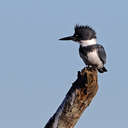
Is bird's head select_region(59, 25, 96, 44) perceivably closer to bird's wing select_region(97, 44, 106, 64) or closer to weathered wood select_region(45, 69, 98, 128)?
bird's wing select_region(97, 44, 106, 64)

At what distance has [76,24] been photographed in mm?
12000

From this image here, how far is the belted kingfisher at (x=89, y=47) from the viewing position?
38.5ft

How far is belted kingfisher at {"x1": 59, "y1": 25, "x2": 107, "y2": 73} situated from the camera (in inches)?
463

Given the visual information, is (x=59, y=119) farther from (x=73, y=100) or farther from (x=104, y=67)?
(x=104, y=67)

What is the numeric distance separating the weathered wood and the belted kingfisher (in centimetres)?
562

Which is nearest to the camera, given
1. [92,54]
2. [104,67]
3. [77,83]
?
[77,83]

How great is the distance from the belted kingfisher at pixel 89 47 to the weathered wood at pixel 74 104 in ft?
18.4

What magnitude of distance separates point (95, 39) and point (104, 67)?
0.94 m

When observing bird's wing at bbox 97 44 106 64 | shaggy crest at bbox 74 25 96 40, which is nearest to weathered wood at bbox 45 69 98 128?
bird's wing at bbox 97 44 106 64

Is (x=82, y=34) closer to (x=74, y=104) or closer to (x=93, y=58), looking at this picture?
(x=93, y=58)

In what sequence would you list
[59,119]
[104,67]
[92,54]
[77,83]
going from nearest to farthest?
[59,119]
[77,83]
[92,54]
[104,67]

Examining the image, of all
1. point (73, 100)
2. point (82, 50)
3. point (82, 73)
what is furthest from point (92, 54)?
point (73, 100)

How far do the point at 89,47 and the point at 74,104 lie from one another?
6262 mm

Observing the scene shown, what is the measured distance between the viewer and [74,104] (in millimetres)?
5691
